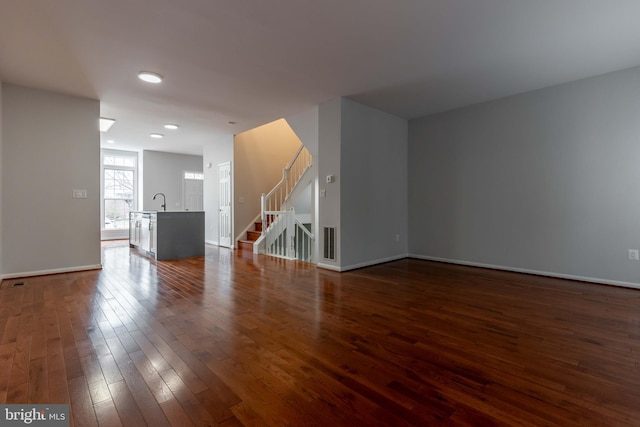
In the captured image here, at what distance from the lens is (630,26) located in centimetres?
287

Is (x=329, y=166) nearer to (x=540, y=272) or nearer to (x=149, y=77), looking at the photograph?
(x=149, y=77)

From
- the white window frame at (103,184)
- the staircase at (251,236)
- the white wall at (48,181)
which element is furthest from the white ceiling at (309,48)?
the white window frame at (103,184)

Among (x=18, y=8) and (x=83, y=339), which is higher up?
(x=18, y=8)

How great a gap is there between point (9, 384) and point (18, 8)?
2865 mm

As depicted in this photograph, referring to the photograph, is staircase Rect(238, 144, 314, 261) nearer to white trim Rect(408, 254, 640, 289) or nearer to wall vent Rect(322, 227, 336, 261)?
wall vent Rect(322, 227, 336, 261)

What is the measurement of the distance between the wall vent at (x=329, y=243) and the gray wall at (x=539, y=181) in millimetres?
1986

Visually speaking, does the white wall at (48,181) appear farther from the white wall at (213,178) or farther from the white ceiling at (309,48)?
the white wall at (213,178)

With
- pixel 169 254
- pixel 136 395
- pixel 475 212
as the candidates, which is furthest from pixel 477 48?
pixel 169 254

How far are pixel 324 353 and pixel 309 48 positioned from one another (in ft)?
9.56

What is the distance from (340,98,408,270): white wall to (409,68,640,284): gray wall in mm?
394

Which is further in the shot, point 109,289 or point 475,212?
point 475,212

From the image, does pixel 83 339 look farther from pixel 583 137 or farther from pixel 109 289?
pixel 583 137
